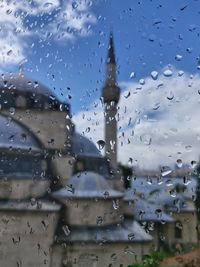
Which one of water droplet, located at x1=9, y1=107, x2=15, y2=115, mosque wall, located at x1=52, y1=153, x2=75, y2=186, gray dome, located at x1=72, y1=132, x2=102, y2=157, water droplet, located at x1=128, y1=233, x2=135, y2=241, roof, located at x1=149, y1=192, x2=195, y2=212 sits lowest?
water droplet, located at x1=128, y1=233, x2=135, y2=241

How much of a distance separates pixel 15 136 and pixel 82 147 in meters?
1.01

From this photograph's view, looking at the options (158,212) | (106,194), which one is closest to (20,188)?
(106,194)

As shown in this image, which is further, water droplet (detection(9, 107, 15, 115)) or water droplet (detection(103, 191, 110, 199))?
water droplet (detection(9, 107, 15, 115))

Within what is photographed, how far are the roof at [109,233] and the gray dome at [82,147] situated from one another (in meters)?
1.49

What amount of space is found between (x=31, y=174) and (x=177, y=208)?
9.57 feet

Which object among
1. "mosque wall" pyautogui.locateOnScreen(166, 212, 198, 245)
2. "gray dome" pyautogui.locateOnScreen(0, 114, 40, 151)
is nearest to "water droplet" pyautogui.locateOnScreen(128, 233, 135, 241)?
"mosque wall" pyautogui.locateOnScreen(166, 212, 198, 245)

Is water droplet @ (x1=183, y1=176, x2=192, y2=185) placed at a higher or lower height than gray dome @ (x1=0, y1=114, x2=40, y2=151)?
lower

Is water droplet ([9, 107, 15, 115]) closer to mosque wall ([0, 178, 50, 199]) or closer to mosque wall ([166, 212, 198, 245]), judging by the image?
mosque wall ([0, 178, 50, 199])

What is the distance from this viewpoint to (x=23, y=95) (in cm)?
638

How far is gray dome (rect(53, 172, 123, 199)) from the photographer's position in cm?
468

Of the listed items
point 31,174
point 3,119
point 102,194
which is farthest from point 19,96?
point 102,194

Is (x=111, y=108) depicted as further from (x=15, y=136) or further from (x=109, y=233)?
(x=15, y=136)

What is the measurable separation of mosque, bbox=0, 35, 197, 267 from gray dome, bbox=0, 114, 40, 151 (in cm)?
1

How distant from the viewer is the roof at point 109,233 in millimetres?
4090
